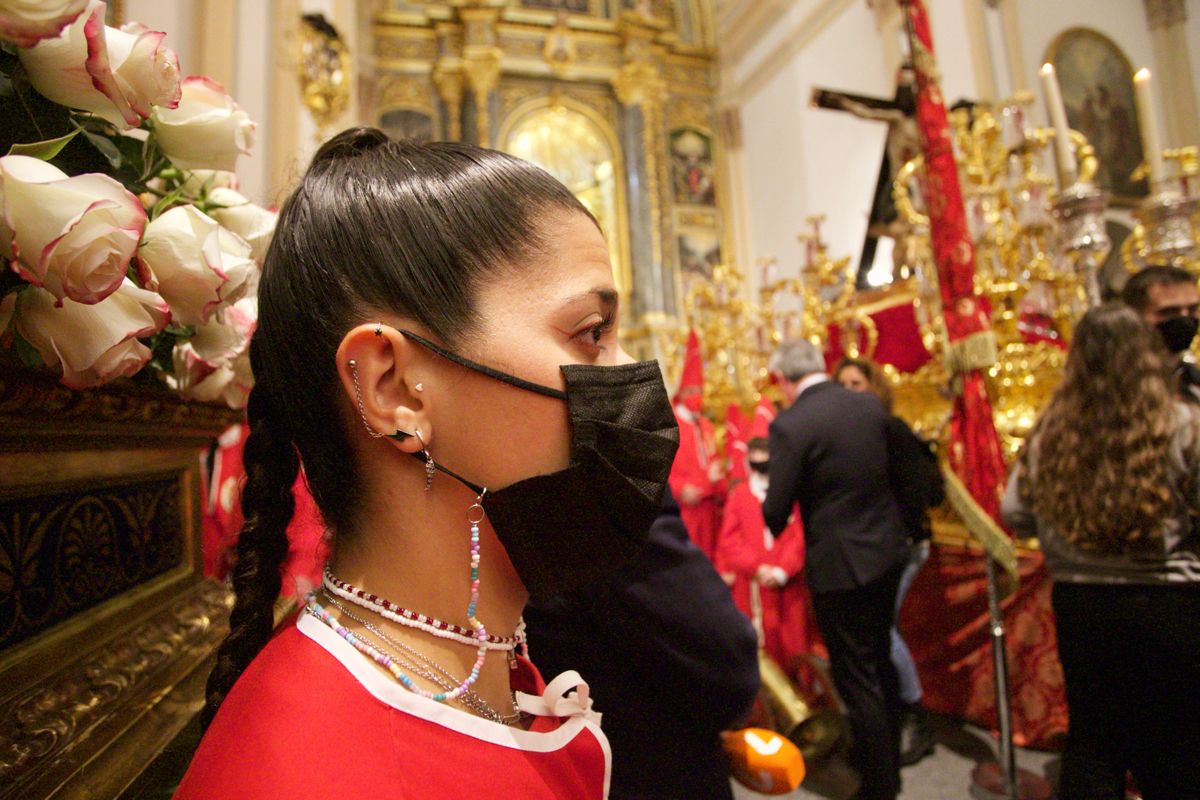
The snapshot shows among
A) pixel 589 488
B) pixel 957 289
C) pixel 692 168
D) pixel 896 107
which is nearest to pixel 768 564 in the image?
pixel 957 289

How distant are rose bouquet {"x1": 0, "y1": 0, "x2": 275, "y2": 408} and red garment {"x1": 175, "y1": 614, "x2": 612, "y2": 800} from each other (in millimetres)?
328

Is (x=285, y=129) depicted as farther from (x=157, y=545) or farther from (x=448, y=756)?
(x=448, y=756)

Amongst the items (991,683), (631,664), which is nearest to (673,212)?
Answer: (991,683)

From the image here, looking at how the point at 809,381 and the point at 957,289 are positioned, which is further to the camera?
the point at 957,289

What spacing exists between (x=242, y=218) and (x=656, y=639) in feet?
3.13

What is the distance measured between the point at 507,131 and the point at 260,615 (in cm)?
1102

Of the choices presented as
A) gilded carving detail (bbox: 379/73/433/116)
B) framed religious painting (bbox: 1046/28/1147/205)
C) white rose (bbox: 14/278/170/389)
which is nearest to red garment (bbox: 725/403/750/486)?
white rose (bbox: 14/278/170/389)

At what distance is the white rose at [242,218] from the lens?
0.92m

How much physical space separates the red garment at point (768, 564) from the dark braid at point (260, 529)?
3.00 meters

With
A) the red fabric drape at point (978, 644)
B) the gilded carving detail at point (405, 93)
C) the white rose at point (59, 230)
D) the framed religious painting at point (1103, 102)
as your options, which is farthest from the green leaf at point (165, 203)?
the gilded carving detail at point (405, 93)

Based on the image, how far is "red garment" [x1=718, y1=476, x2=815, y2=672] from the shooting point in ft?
11.6

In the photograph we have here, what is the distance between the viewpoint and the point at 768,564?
349cm

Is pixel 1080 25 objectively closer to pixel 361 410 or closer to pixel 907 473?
pixel 907 473

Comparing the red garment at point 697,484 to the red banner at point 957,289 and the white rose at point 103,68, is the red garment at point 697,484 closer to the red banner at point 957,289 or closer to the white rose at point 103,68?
the red banner at point 957,289
